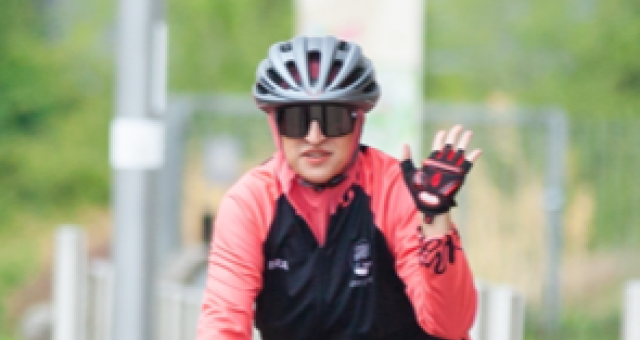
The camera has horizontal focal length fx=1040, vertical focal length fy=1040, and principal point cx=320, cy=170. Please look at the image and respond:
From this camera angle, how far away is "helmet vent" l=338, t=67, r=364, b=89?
2615 mm

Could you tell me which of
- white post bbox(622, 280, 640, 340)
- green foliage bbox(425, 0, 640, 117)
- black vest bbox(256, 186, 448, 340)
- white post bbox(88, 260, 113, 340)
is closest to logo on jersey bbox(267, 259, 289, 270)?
black vest bbox(256, 186, 448, 340)

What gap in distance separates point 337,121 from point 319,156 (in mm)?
103

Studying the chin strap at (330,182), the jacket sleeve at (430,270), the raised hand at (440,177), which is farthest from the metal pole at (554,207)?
the raised hand at (440,177)

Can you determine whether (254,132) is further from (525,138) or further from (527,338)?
(527,338)

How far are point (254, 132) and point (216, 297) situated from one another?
7.62 m

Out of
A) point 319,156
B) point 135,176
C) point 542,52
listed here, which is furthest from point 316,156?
point 542,52

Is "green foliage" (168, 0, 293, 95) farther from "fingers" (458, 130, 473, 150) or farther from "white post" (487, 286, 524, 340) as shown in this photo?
"fingers" (458, 130, 473, 150)

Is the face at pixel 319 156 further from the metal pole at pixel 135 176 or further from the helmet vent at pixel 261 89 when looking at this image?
the metal pole at pixel 135 176

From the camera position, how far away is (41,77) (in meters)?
11.3

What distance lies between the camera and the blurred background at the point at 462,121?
30.5 feet

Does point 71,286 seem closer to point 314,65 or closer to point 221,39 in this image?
point 314,65

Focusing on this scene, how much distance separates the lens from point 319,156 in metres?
2.64

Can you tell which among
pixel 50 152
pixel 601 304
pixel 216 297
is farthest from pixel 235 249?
pixel 50 152

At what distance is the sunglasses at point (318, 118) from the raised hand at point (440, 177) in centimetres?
27
